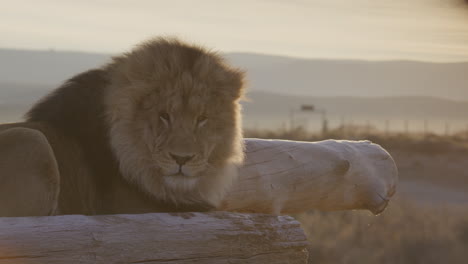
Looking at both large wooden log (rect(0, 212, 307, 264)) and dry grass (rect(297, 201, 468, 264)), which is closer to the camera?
large wooden log (rect(0, 212, 307, 264))

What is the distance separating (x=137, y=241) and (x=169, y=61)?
5.29 ft

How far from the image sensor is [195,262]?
3.83 meters

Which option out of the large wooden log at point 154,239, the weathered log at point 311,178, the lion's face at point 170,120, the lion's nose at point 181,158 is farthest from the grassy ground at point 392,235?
the large wooden log at point 154,239

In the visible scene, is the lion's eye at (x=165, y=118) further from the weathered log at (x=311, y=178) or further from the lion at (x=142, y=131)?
the weathered log at (x=311, y=178)

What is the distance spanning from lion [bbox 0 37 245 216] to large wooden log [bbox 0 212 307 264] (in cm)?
88

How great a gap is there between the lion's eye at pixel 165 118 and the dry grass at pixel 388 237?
656cm

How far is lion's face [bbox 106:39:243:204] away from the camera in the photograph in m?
4.80

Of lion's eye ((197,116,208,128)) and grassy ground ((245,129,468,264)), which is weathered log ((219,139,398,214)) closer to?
lion's eye ((197,116,208,128))

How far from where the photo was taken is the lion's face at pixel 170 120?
189 inches

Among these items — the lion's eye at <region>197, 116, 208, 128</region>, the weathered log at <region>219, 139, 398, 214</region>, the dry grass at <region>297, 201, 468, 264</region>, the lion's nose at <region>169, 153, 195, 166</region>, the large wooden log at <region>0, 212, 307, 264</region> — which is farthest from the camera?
the dry grass at <region>297, 201, 468, 264</region>

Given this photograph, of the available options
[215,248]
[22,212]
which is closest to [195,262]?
[215,248]

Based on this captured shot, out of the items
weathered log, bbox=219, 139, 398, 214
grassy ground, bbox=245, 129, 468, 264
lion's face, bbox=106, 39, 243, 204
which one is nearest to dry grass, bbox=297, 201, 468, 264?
grassy ground, bbox=245, 129, 468, 264

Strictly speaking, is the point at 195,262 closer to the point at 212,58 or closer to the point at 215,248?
the point at 215,248

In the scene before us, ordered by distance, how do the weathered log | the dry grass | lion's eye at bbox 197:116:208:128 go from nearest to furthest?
lion's eye at bbox 197:116:208:128 → the weathered log → the dry grass
